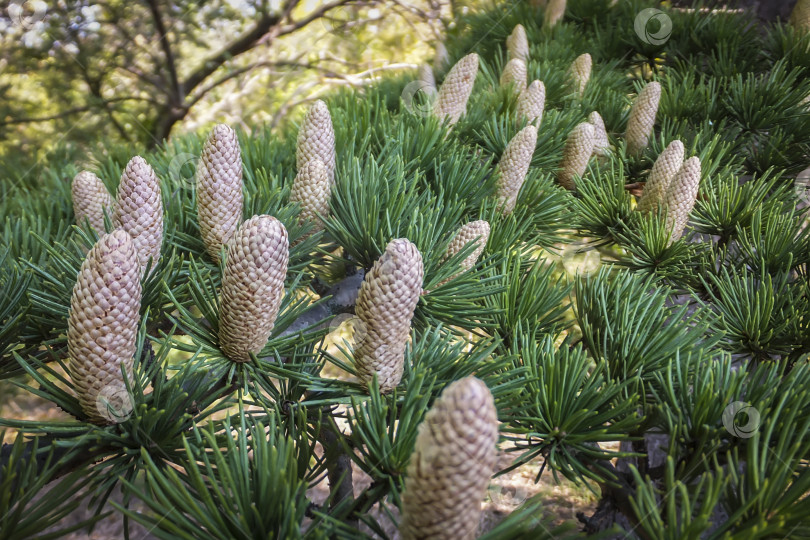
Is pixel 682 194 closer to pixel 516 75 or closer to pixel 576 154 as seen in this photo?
pixel 576 154

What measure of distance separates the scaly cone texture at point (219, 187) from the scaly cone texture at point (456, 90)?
256 mm

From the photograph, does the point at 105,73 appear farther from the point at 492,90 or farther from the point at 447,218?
the point at 447,218

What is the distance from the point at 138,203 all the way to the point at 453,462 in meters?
0.23

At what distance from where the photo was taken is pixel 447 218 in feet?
1.40

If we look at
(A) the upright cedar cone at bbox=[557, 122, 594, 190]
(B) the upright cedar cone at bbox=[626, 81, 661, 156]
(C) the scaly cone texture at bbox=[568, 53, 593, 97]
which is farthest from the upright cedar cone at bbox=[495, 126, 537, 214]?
(C) the scaly cone texture at bbox=[568, 53, 593, 97]

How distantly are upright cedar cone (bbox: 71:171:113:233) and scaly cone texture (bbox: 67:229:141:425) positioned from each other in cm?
18

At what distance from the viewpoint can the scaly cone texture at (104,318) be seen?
0.25 metres

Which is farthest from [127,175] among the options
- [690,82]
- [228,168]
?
[690,82]

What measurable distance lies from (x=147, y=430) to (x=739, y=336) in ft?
1.19

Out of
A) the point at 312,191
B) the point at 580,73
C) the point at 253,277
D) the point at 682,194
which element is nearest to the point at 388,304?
the point at 253,277

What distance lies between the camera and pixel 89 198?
0.42 m

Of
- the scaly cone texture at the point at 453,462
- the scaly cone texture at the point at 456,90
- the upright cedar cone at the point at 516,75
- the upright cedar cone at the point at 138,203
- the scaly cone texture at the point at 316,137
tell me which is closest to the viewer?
the scaly cone texture at the point at 453,462

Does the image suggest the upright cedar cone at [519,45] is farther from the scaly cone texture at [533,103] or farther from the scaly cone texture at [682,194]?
the scaly cone texture at [682,194]

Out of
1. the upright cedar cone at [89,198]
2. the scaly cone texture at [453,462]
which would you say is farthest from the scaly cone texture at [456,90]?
the scaly cone texture at [453,462]
